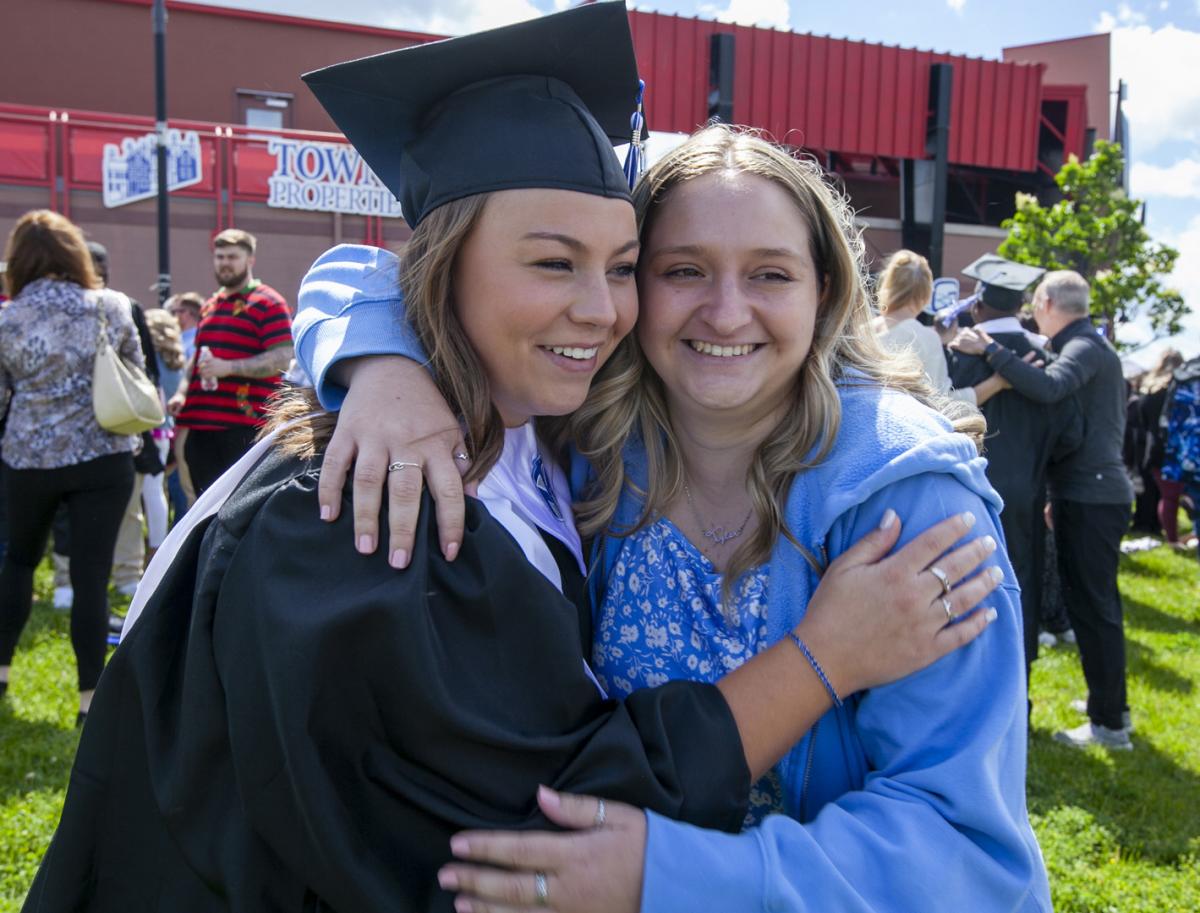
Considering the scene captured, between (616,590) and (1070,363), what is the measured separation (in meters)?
3.72

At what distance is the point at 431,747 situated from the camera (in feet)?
4.09

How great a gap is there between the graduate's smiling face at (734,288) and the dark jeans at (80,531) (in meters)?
3.15

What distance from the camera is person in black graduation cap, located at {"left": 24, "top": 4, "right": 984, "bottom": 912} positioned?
1220mm

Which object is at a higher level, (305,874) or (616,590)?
(616,590)

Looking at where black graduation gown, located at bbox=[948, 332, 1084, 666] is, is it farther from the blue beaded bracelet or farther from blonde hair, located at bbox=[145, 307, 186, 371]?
blonde hair, located at bbox=[145, 307, 186, 371]

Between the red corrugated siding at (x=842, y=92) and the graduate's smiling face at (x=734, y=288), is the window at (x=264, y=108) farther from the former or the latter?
the graduate's smiling face at (x=734, y=288)

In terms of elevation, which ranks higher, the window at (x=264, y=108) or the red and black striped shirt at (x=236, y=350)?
the window at (x=264, y=108)

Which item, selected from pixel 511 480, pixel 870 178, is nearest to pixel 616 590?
pixel 511 480

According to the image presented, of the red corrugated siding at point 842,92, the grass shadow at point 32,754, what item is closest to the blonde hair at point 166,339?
the grass shadow at point 32,754

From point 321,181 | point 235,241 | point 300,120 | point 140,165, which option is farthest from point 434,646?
point 300,120

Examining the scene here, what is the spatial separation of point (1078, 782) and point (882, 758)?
3.39 metres

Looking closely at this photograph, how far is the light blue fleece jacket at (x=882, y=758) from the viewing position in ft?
4.15

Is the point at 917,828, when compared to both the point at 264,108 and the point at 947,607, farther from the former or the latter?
the point at 264,108

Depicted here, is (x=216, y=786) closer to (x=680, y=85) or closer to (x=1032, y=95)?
(x=680, y=85)
